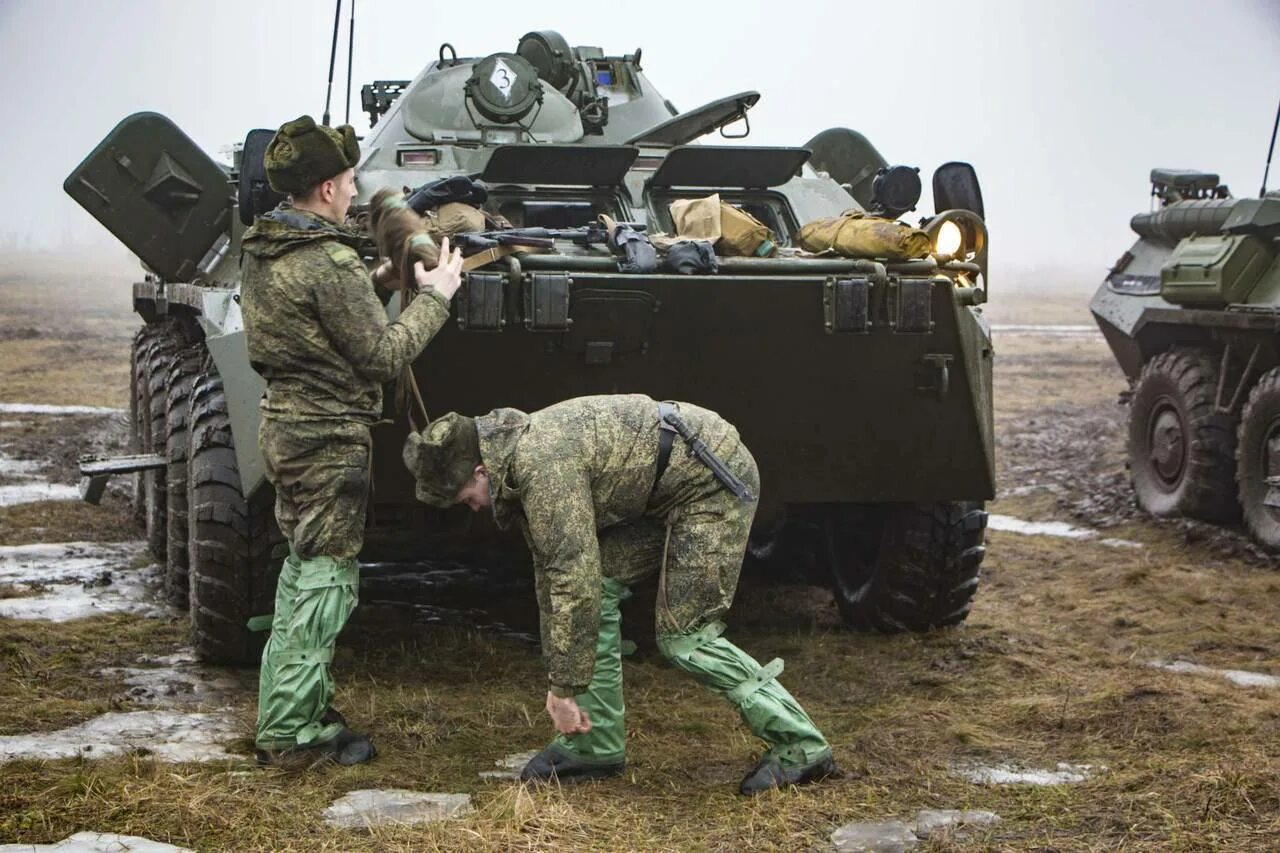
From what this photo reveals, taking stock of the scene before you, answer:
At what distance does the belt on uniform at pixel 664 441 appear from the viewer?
407cm

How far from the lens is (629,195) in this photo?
610 centimetres

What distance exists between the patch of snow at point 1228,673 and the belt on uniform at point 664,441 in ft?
8.58

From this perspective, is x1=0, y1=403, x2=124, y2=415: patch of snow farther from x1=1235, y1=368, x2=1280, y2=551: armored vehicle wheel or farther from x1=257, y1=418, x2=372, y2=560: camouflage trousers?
x1=257, y1=418, x2=372, y2=560: camouflage trousers

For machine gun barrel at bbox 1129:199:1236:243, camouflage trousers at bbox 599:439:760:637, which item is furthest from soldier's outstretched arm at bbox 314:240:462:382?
machine gun barrel at bbox 1129:199:1236:243

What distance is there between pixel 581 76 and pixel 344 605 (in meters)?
3.58

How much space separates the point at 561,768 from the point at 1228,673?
2797 mm

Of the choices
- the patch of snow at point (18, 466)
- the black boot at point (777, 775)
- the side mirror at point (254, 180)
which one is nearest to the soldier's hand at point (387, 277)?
the side mirror at point (254, 180)

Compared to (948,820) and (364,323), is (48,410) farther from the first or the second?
(948,820)

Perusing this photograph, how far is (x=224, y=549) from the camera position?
17.7 ft

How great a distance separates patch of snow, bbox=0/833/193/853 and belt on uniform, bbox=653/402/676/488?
1352 mm

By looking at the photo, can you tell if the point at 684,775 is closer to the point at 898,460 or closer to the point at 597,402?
the point at 597,402

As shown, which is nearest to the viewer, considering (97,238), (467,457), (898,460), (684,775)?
(467,457)

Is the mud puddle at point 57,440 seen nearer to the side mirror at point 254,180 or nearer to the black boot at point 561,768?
the side mirror at point 254,180

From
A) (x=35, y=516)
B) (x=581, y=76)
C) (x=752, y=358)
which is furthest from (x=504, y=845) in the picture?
(x=35, y=516)
